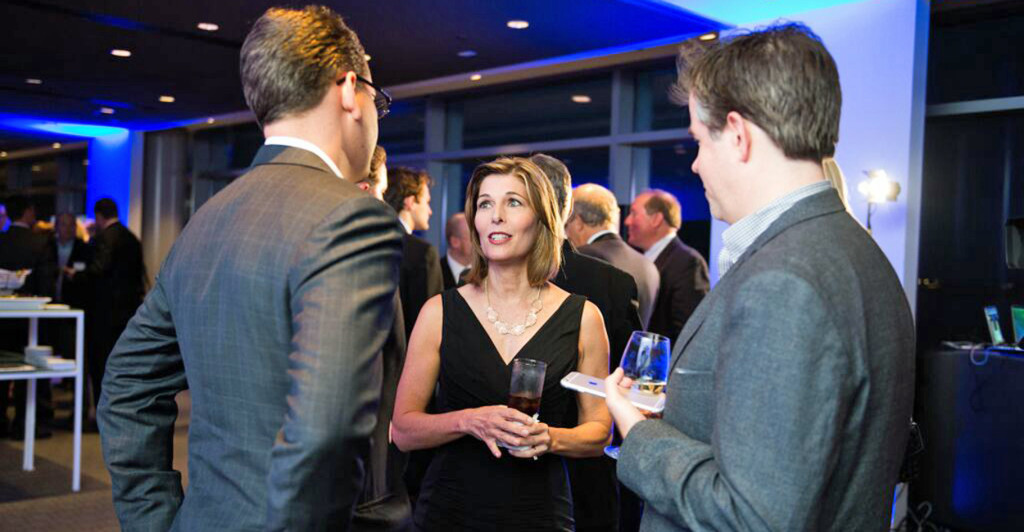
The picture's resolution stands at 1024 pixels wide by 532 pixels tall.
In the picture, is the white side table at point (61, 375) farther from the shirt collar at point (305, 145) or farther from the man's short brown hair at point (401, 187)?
the shirt collar at point (305, 145)

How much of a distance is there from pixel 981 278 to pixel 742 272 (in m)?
5.65

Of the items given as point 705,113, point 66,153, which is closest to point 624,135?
point 705,113

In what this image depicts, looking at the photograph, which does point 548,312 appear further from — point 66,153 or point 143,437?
point 66,153

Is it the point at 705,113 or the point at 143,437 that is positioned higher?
the point at 705,113

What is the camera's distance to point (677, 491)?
1.18 m

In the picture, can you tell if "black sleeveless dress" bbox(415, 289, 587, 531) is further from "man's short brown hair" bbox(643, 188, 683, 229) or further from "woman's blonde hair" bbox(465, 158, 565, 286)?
"man's short brown hair" bbox(643, 188, 683, 229)

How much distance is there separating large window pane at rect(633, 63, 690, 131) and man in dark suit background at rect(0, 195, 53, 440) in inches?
201

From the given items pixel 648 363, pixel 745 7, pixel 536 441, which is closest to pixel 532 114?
pixel 745 7

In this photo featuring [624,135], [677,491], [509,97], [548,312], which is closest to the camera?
[677,491]

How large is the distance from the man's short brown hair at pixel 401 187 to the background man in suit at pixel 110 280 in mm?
3758

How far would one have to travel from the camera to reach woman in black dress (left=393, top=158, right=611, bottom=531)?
221 cm

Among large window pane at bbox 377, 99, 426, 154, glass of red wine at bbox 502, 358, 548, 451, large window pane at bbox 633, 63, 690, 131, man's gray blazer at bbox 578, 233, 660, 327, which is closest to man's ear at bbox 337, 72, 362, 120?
glass of red wine at bbox 502, 358, 548, 451

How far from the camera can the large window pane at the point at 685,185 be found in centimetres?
734

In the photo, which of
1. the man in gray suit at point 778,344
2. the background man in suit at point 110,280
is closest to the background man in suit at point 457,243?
A: the background man in suit at point 110,280
